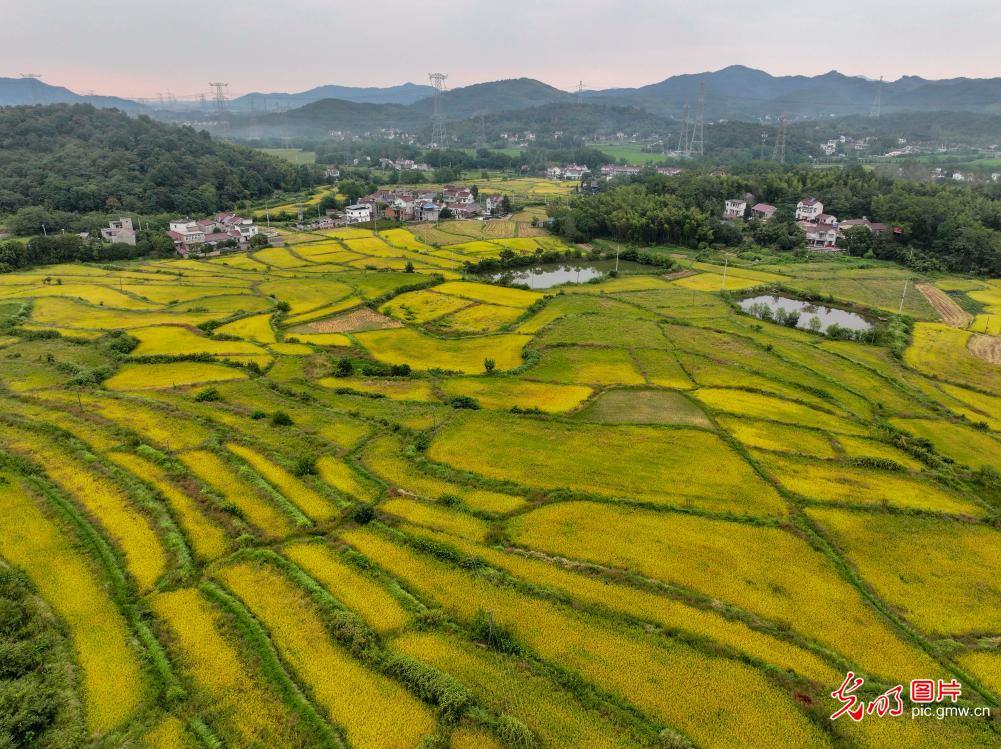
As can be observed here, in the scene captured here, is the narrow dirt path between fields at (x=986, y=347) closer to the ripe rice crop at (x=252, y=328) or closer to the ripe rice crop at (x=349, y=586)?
the ripe rice crop at (x=349, y=586)

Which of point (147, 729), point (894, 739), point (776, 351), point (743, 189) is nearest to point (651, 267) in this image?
point (776, 351)

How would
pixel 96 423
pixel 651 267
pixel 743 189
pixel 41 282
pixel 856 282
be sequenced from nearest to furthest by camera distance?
pixel 96 423, pixel 41 282, pixel 856 282, pixel 651 267, pixel 743 189

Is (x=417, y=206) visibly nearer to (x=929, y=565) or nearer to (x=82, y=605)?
(x=82, y=605)

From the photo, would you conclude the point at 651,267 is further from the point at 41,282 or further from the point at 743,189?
the point at 41,282

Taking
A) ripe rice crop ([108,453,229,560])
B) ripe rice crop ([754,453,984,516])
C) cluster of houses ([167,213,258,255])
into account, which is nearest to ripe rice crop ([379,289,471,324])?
ripe rice crop ([108,453,229,560])

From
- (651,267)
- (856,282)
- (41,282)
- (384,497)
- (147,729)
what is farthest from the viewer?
(651,267)

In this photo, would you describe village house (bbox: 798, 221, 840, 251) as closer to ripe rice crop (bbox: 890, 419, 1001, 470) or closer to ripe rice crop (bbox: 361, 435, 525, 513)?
ripe rice crop (bbox: 890, 419, 1001, 470)
